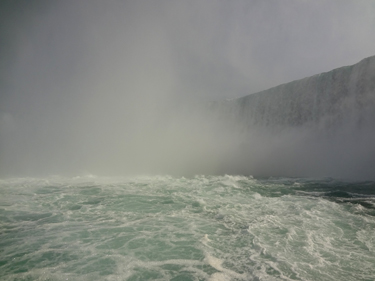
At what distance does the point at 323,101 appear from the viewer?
53.7 ft

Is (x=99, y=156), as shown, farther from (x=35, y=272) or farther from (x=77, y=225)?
(x=35, y=272)

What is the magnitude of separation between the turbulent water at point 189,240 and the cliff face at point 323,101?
989cm

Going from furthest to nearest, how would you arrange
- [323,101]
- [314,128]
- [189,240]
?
[314,128] → [323,101] → [189,240]

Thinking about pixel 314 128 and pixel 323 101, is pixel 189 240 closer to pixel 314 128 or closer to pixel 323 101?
pixel 314 128

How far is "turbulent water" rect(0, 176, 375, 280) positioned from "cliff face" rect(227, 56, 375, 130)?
9892 mm

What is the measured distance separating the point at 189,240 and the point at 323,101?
1671 centimetres

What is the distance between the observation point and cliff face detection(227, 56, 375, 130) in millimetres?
14133

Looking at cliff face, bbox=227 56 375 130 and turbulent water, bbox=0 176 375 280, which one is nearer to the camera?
turbulent water, bbox=0 176 375 280

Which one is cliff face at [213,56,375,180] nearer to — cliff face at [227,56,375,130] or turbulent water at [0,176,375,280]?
cliff face at [227,56,375,130]

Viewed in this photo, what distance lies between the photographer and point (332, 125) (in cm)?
1584

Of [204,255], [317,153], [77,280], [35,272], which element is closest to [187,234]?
[204,255]

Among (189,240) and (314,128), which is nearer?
(189,240)

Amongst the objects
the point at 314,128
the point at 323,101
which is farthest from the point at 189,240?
the point at 323,101

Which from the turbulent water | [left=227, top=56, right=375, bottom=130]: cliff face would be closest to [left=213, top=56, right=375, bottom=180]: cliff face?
[left=227, top=56, right=375, bottom=130]: cliff face
